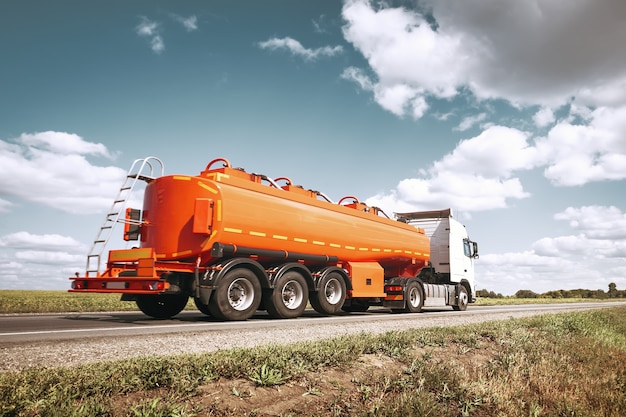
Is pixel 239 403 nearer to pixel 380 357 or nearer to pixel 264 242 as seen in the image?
pixel 380 357

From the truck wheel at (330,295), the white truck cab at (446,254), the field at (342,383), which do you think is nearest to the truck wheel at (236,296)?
the truck wheel at (330,295)

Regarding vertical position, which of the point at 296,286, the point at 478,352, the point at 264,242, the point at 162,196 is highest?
the point at 162,196

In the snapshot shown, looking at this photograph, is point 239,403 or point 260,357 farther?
point 260,357

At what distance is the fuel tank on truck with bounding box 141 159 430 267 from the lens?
10289 millimetres

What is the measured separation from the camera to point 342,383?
4.42m

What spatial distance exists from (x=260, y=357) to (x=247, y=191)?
6849 millimetres

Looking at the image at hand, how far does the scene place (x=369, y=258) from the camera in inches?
590

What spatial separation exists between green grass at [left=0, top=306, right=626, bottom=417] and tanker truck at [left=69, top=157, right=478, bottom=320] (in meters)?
4.68

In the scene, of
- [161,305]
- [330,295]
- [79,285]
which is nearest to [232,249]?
[161,305]

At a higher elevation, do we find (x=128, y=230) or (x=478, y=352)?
(x=128, y=230)

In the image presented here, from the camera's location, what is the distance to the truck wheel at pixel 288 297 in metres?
11.0

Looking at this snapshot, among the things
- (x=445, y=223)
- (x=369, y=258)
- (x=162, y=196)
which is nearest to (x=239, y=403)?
(x=162, y=196)

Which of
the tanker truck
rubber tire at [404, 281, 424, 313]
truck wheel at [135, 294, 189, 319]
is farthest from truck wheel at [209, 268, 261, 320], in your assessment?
rubber tire at [404, 281, 424, 313]

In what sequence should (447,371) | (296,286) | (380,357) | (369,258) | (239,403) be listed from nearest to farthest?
(239,403) → (447,371) → (380,357) → (296,286) → (369,258)
